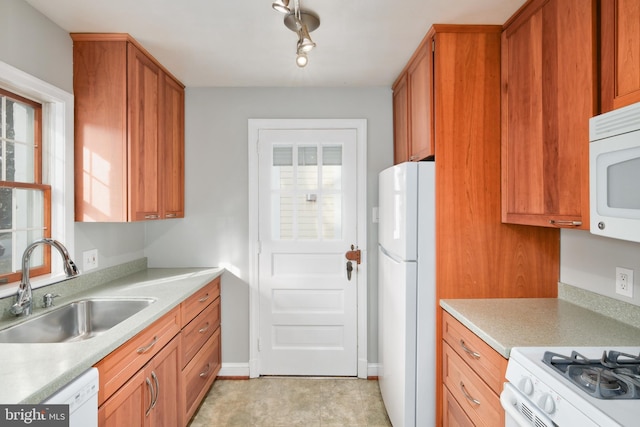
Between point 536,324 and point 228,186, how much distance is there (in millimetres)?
2263

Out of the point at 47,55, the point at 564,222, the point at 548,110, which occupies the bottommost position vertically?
the point at 564,222

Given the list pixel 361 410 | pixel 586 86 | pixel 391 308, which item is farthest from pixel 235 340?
pixel 586 86

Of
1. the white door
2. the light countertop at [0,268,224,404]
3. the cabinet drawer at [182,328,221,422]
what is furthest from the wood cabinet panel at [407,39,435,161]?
the cabinet drawer at [182,328,221,422]

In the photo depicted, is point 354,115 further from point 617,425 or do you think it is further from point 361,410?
point 617,425

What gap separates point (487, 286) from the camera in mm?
1920

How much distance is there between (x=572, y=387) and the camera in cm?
100

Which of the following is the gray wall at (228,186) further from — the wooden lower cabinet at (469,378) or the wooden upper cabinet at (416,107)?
the wooden lower cabinet at (469,378)

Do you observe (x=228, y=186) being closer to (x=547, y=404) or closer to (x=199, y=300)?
(x=199, y=300)

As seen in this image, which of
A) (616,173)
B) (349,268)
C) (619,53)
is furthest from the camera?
(349,268)

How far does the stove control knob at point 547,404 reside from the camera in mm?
1026

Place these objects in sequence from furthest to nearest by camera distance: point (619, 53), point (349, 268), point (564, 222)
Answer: point (349, 268)
point (564, 222)
point (619, 53)

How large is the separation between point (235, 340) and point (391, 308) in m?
1.40

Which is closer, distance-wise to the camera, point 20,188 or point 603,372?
point 603,372

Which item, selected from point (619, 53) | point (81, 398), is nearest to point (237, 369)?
point (81, 398)
